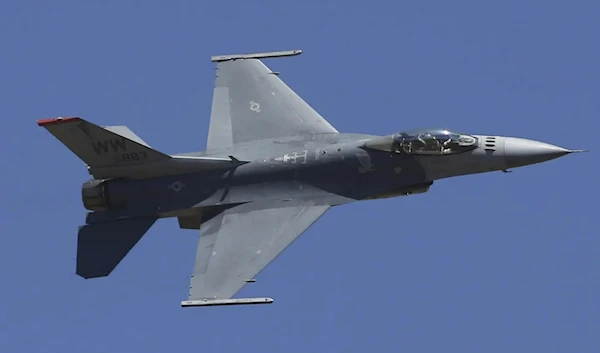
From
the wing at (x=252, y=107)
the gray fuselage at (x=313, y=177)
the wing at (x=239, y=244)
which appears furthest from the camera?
the wing at (x=252, y=107)

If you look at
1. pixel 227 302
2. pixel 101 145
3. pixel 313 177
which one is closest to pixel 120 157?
pixel 101 145

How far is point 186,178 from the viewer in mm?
40031

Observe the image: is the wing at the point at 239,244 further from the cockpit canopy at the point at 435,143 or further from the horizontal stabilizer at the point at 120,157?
the cockpit canopy at the point at 435,143

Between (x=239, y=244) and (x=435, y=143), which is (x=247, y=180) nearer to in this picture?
(x=239, y=244)

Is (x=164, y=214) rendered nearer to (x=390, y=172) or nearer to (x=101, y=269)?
(x=101, y=269)

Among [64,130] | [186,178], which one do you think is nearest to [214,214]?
[186,178]

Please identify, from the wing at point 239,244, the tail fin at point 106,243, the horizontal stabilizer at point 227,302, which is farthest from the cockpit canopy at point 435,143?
the tail fin at point 106,243

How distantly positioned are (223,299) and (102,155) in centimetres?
488

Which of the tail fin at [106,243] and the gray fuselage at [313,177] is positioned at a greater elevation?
the gray fuselage at [313,177]

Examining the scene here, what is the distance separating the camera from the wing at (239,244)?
3791 cm

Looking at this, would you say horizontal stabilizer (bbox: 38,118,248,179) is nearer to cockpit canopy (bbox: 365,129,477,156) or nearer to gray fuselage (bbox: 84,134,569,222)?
gray fuselage (bbox: 84,134,569,222)

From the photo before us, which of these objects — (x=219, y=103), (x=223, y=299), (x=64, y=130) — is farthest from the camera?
(x=219, y=103)

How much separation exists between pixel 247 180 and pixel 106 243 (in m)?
3.46

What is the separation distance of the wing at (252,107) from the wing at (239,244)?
8.88 feet
